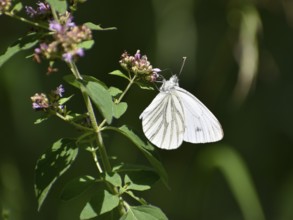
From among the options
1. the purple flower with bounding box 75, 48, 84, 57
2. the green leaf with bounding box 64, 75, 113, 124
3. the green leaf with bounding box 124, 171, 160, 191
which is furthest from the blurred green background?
the purple flower with bounding box 75, 48, 84, 57

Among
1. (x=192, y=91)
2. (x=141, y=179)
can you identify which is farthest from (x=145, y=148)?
(x=192, y=91)

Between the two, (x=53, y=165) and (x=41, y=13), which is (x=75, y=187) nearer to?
(x=53, y=165)

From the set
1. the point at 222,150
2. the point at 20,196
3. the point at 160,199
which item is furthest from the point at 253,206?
the point at 20,196

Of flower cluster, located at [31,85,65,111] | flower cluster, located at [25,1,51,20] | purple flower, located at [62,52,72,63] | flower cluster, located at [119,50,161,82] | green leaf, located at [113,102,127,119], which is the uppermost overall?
flower cluster, located at [25,1,51,20]

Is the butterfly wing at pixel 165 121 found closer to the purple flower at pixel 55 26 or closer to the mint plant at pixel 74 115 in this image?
the mint plant at pixel 74 115

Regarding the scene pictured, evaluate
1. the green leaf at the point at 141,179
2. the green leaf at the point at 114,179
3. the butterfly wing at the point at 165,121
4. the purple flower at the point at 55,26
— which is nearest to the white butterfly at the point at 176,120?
the butterfly wing at the point at 165,121

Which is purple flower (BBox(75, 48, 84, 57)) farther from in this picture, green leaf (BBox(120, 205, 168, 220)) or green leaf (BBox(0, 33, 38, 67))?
green leaf (BBox(120, 205, 168, 220))

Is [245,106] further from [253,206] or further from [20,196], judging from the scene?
[20,196]
